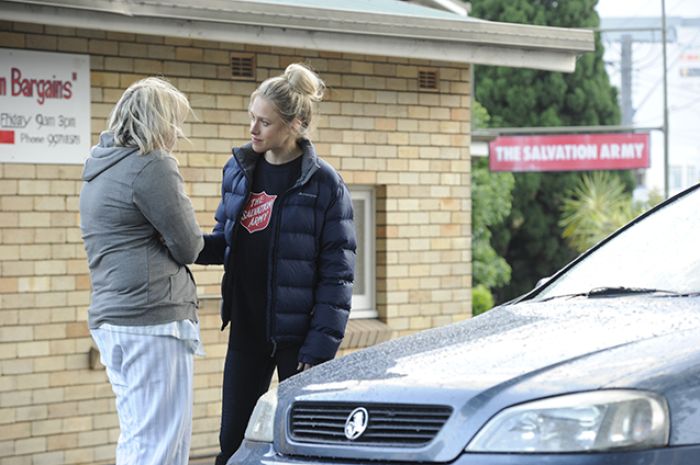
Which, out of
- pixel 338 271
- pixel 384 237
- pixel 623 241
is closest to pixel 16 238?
pixel 384 237

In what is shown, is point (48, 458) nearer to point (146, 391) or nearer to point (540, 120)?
point (146, 391)

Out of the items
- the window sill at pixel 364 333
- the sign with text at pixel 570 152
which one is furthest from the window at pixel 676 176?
the window sill at pixel 364 333

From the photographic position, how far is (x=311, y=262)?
18.0ft

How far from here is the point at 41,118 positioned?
332 inches

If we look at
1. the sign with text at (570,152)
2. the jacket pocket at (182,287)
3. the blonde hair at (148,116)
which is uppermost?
the sign with text at (570,152)

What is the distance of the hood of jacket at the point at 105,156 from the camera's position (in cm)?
538

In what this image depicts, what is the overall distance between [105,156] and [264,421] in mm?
1556

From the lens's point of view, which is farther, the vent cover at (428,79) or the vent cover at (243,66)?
the vent cover at (428,79)

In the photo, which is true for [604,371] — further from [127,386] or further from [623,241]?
[127,386]

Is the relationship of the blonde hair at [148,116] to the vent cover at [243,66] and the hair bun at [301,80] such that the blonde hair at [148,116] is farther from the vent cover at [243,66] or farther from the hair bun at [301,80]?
the vent cover at [243,66]

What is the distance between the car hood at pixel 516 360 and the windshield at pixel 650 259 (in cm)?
20

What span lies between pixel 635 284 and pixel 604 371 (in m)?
1.12

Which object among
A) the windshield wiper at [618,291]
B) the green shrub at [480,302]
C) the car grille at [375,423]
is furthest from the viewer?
the green shrub at [480,302]

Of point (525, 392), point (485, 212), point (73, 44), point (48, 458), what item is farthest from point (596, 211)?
point (525, 392)
